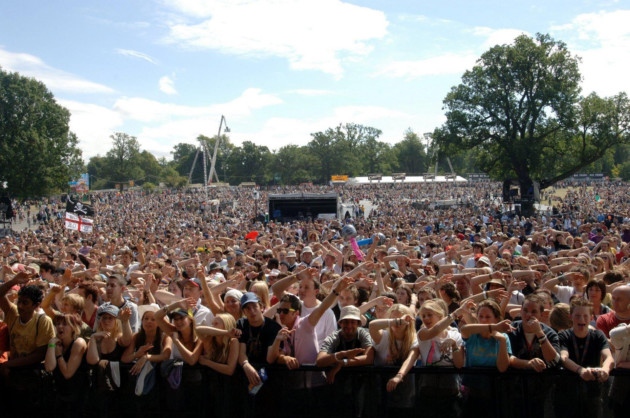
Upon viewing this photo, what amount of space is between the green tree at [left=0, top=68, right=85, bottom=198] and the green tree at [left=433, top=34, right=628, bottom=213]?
29.6 metres

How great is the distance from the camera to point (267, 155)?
123312mm

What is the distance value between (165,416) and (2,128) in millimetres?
47280

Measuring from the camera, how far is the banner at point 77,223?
794 inches

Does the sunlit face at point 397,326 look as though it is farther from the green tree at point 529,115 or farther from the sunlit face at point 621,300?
the green tree at point 529,115

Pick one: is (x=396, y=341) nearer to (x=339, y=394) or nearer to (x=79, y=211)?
(x=339, y=394)

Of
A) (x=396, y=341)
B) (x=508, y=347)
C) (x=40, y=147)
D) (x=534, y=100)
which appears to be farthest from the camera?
(x=40, y=147)

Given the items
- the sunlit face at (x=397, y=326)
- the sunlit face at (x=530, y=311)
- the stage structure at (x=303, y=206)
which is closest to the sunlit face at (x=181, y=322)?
the sunlit face at (x=397, y=326)

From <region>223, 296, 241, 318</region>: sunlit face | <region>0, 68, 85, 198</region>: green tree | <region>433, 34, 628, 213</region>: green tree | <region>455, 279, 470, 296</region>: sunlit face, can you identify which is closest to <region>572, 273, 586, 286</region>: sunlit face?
<region>455, 279, 470, 296</region>: sunlit face

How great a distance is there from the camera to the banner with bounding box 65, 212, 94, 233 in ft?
66.1

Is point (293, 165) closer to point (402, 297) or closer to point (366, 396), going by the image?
point (402, 297)

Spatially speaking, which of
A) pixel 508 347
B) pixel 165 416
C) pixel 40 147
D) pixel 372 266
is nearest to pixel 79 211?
pixel 372 266

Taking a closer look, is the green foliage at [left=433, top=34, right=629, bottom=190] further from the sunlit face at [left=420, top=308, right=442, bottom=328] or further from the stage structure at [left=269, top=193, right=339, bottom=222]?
the sunlit face at [left=420, top=308, right=442, bottom=328]

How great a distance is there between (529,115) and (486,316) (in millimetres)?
38177

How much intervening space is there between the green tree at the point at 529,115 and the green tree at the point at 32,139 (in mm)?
29589
